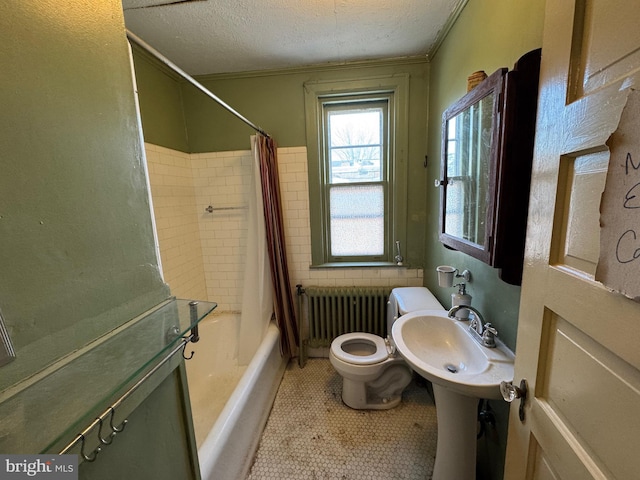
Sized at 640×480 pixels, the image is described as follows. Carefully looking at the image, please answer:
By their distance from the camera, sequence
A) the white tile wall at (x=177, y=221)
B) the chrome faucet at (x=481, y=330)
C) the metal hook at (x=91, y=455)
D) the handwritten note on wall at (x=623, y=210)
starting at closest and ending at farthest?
the handwritten note on wall at (x=623, y=210), the metal hook at (x=91, y=455), the chrome faucet at (x=481, y=330), the white tile wall at (x=177, y=221)

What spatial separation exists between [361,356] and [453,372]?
81 centimetres

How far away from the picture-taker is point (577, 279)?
0.50 metres

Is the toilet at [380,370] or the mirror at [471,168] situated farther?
the toilet at [380,370]

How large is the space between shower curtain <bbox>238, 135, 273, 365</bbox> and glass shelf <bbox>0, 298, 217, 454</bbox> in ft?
4.29

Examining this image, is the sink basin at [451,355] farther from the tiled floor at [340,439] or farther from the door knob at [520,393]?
the tiled floor at [340,439]

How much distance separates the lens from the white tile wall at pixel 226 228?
2.11m

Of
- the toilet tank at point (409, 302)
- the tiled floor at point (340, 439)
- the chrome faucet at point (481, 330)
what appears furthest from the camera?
the toilet tank at point (409, 302)

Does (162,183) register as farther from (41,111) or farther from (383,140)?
(383,140)

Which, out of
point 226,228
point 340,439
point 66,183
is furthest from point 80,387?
point 226,228

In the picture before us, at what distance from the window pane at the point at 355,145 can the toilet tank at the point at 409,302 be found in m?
0.96

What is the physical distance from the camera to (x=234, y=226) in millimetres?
2297

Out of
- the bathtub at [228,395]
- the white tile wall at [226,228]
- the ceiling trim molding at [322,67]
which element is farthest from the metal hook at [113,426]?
the ceiling trim molding at [322,67]

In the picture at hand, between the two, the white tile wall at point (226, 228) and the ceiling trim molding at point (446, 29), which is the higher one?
the ceiling trim molding at point (446, 29)

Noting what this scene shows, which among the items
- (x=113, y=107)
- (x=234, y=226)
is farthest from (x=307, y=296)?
(x=113, y=107)
